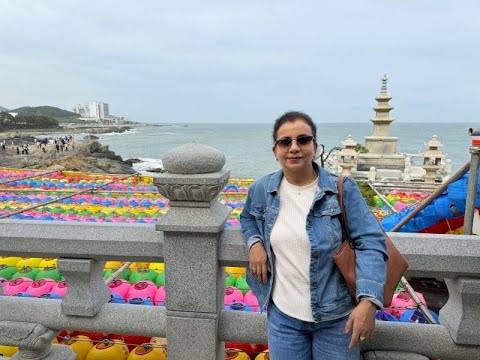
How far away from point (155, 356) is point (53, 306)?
97 centimetres

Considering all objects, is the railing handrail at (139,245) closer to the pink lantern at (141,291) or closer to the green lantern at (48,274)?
the pink lantern at (141,291)

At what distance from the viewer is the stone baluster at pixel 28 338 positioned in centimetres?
286

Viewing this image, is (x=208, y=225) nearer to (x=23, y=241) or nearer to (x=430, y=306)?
(x=23, y=241)

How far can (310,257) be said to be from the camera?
200 centimetres

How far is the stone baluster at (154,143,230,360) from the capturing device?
236 cm

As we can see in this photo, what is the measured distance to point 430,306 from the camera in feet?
13.2

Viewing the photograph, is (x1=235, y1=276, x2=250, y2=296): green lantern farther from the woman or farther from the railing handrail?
the woman

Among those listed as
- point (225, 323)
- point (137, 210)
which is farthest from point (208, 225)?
point (137, 210)

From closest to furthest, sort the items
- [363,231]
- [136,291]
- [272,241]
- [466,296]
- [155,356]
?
[363,231], [272,241], [466,296], [155,356], [136,291]

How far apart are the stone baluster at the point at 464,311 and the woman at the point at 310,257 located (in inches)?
32.9

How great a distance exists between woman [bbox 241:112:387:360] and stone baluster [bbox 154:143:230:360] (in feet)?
1.37

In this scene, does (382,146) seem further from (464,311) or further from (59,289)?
(464,311)

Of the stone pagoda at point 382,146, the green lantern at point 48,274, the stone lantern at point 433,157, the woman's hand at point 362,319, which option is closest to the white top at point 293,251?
the woman's hand at point 362,319

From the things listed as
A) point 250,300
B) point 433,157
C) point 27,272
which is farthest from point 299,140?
point 433,157
